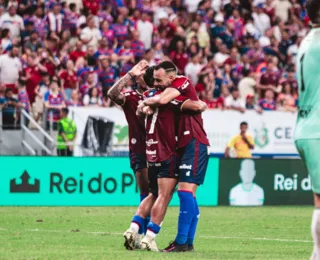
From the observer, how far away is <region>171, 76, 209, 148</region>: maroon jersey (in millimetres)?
11547

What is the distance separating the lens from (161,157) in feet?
37.8

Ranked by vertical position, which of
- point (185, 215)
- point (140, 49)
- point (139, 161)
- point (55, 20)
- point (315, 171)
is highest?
point (55, 20)

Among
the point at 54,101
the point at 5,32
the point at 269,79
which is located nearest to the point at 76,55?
the point at 5,32

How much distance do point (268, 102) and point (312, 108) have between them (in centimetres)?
1958

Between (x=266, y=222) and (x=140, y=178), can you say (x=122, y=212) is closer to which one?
(x=266, y=222)

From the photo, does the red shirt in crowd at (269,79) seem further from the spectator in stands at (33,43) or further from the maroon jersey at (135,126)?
the maroon jersey at (135,126)

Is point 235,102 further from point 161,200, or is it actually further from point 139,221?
point 161,200

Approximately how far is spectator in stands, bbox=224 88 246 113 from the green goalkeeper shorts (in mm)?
18637

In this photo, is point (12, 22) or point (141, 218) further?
point (12, 22)

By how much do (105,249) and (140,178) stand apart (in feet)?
3.83

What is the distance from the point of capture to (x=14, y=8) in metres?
26.2

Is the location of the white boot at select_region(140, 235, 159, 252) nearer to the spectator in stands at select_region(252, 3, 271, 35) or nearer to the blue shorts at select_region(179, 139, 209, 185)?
the blue shorts at select_region(179, 139, 209, 185)

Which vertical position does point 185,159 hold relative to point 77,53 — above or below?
below

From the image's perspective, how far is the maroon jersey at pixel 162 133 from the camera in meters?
11.5
